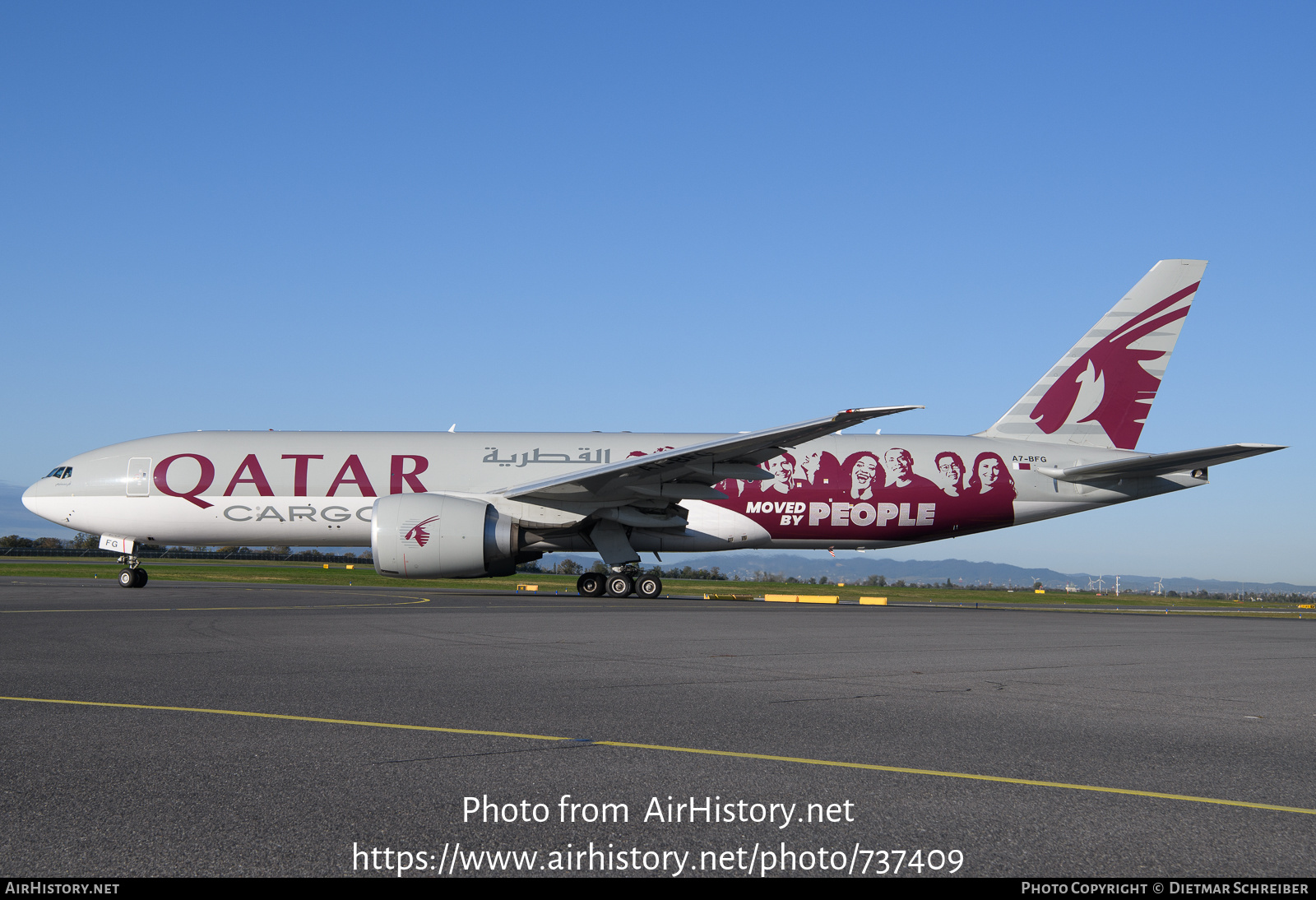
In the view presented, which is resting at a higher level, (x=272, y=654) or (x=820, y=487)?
(x=820, y=487)

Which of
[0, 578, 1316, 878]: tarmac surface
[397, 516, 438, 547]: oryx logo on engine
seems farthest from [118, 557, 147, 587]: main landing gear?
[0, 578, 1316, 878]: tarmac surface

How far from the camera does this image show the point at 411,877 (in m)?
2.95

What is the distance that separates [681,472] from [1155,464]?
11.3m

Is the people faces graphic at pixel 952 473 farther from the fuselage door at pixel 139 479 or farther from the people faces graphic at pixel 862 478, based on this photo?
the fuselage door at pixel 139 479

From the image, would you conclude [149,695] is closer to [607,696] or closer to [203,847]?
[607,696]

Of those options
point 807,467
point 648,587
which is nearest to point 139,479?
point 648,587

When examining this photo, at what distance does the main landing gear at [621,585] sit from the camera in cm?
2270

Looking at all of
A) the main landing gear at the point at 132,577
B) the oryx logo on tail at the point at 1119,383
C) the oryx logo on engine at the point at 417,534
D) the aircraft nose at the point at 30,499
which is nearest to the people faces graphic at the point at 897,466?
the oryx logo on tail at the point at 1119,383

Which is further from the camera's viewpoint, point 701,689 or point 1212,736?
point 701,689

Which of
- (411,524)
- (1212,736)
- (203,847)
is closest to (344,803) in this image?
(203,847)

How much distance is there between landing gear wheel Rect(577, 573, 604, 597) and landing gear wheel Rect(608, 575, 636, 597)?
0.28m

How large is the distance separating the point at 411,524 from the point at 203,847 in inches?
670

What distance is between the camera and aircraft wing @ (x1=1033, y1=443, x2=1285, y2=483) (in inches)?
792

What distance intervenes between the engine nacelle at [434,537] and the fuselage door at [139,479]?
7718 millimetres
